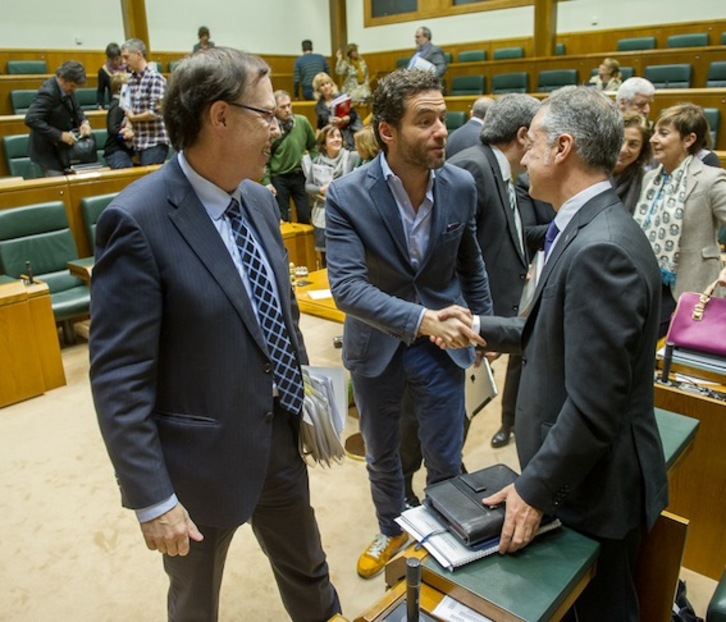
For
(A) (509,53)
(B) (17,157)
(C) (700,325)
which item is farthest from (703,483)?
(A) (509,53)

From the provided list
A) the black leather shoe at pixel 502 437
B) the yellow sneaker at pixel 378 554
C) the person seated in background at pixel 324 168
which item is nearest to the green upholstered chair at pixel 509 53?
the person seated in background at pixel 324 168

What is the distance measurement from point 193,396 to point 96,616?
1.27 metres

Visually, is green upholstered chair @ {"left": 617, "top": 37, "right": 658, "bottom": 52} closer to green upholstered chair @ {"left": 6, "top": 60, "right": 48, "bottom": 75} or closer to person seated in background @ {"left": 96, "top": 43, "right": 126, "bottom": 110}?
person seated in background @ {"left": 96, "top": 43, "right": 126, "bottom": 110}

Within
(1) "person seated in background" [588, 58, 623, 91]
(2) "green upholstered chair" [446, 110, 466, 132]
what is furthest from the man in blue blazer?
(2) "green upholstered chair" [446, 110, 466, 132]

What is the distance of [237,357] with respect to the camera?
1400 millimetres

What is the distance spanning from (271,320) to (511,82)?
889cm

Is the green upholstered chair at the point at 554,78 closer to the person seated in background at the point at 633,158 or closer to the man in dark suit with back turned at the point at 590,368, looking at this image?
the person seated in background at the point at 633,158

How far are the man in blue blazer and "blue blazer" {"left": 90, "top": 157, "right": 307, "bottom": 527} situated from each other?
59 centimetres

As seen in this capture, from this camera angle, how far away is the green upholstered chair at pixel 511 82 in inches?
368

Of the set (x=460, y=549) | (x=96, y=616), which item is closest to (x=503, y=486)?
(x=460, y=549)

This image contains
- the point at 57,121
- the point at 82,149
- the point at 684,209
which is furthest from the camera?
the point at 82,149

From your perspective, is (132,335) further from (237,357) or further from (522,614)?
(522,614)

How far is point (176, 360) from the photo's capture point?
1.36 m

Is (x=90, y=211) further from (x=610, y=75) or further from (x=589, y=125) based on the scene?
(x=610, y=75)
